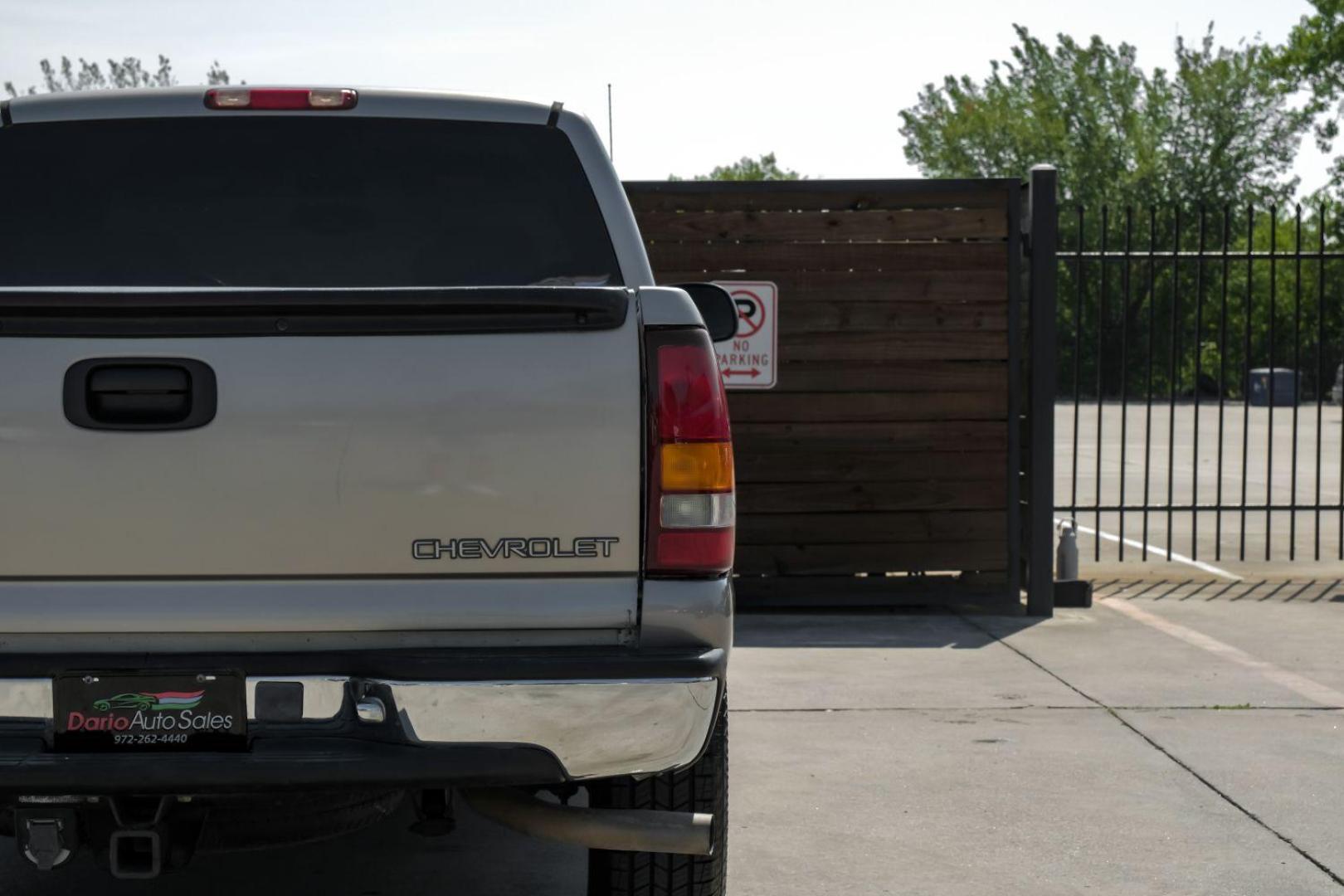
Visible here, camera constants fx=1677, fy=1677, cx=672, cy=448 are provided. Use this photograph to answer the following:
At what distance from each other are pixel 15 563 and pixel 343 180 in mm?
1352

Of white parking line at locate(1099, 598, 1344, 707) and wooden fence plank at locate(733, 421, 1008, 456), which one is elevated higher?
wooden fence plank at locate(733, 421, 1008, 456)

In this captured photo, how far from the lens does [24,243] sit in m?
4.04

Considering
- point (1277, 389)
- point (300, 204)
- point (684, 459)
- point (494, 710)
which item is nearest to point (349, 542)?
point (494, 710)

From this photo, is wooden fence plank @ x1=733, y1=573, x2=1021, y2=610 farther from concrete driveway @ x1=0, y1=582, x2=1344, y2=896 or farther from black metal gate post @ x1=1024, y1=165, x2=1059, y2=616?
concrete driveway @ x1=0, y1=582, x2=1344, y2=896

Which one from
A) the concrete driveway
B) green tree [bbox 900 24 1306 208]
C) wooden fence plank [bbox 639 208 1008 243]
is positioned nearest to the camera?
the concrete driveway

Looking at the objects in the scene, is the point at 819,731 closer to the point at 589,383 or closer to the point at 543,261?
the point at 543,261

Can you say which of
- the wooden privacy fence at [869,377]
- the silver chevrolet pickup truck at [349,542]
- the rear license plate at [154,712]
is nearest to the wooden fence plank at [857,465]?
the wooden privacy fence at [869,377]

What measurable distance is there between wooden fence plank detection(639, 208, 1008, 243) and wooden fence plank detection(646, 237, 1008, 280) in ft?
0.15

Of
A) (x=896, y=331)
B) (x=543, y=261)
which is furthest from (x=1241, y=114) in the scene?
(x=543, y=261)

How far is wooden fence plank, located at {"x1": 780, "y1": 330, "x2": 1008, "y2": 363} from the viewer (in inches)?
363

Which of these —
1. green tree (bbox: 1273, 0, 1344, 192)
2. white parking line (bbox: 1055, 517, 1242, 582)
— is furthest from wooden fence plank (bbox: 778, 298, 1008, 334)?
green tree (bbox: 1273, 0, 1344, 192)

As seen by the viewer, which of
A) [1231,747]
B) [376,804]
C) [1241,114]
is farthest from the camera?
[1241,114]

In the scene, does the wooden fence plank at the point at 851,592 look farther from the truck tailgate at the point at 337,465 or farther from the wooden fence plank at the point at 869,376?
the truck tailgate at the point at 337,465

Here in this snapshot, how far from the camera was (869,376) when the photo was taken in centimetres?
926
